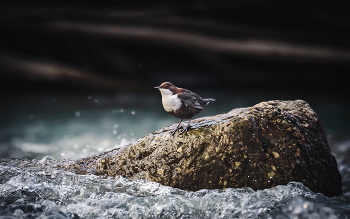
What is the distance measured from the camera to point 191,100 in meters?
2.32

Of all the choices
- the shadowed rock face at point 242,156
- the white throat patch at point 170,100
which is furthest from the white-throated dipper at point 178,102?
the shadowed rock face at point 242,156

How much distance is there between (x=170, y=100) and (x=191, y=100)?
0.22 m

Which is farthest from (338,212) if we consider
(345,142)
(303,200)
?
(345,142)

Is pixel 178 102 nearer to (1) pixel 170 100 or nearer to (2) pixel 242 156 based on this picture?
(1) pixel 170 100

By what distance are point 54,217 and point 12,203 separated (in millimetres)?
475

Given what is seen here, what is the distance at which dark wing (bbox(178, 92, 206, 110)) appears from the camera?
7.44 feet

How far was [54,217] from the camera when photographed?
1719mm

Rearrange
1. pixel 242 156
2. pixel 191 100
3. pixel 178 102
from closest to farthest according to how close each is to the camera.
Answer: pixel 242 156
pixel 178 102
pixel 191 100

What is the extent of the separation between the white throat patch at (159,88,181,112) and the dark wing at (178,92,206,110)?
63 millimetres

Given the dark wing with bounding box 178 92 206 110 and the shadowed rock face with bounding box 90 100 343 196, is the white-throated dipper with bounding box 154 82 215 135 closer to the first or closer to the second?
the dark wing with bounding box 178 92 206 110

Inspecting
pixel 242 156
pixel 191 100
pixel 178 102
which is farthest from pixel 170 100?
pixel 242 156

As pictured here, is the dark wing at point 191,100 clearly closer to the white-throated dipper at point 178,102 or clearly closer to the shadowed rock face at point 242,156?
the white-throated dipper at point 178,102

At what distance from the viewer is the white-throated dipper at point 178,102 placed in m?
2.22

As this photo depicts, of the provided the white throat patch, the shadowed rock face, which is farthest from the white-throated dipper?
the shadowed rock face
